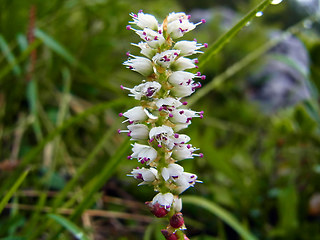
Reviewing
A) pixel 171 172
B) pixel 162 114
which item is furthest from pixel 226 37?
pixel 171 172

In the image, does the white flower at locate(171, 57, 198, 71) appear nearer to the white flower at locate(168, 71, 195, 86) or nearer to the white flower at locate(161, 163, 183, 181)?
the white flower at locate(168, 71, 195, 86)

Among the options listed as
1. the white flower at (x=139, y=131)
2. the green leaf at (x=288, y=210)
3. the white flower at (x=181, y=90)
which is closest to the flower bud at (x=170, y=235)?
the white flower at (x=139, y=131)

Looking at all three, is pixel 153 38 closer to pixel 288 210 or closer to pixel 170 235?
pixel 170 235

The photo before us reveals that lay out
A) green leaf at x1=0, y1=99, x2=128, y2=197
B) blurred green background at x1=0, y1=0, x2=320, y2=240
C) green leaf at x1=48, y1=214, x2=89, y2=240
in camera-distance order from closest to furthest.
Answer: green leaf at x1=48, y1=214, x2=89, y2=240 → green leaf at x1=0, y1=99, x2=128, y2=197 → blurred green background at x1=0, y1=0, x2=320, y2=240

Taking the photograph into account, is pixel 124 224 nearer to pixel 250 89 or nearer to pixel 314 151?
pixel 314 151

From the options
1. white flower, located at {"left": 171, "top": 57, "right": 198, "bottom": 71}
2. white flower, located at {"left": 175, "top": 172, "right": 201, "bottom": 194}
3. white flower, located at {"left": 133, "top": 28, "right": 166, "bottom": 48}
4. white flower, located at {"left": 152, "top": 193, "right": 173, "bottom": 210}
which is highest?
white flower, located at {"left": 133, "top": 28, "right": 166, "bottom": 48}

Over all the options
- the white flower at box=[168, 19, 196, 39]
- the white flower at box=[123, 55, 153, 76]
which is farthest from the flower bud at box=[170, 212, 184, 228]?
the white flower at box=[168, 19, 196, 39]

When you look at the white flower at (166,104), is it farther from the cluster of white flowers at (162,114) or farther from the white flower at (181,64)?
the white flower at (181,64)

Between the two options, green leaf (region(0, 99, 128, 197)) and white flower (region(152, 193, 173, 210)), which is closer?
white flower (region(152, 193, 173, 210))
